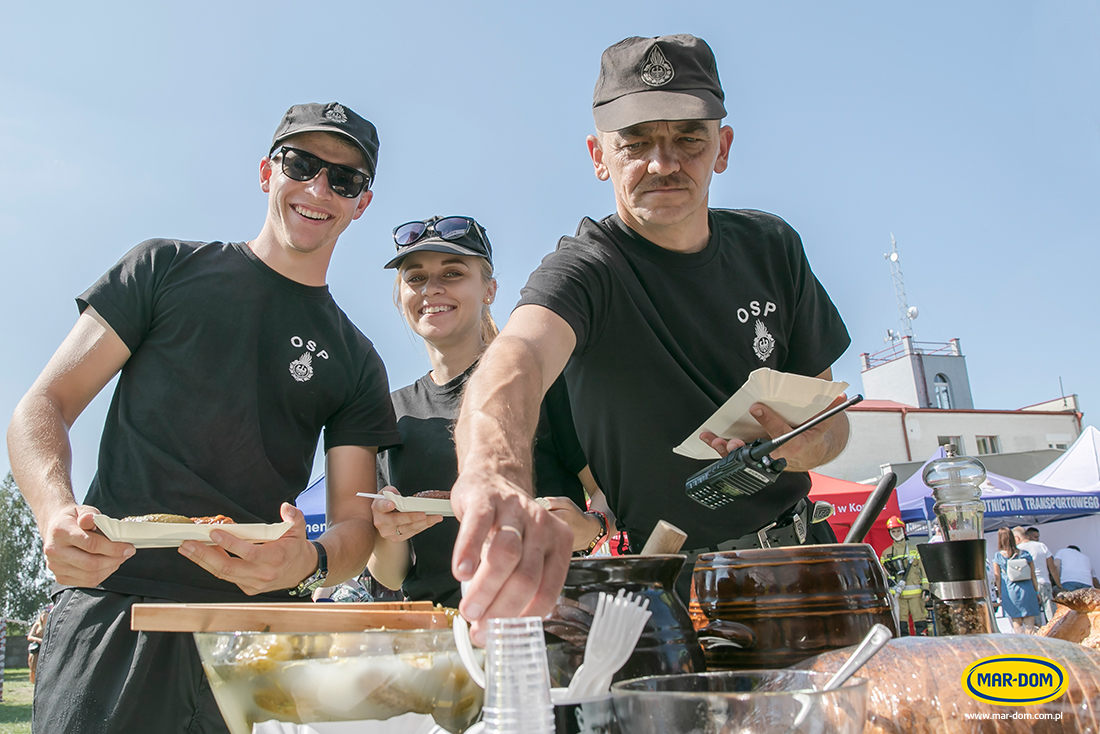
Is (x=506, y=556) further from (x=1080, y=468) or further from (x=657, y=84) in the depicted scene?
(x=1080, y=468)

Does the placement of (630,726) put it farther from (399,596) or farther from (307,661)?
(399,596)

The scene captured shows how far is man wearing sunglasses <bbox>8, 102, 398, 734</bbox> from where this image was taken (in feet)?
6.45

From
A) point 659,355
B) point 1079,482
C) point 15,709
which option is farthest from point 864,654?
point 1079,482

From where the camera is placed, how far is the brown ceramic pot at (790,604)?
85 centimetres

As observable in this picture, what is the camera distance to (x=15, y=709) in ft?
36.0

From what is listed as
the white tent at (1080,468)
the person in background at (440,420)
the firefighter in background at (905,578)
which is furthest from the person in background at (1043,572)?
the person in background at (440,420)

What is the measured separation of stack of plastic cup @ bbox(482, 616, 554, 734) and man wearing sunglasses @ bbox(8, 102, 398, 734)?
1.38 metres

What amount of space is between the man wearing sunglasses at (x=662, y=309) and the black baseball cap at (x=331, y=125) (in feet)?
3.20

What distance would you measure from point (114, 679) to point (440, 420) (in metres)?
1.31

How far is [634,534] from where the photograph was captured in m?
1.98

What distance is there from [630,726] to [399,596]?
360 cm

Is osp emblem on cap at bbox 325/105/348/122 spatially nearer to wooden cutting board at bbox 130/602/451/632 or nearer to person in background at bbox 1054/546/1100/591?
wooden cutting board at bbox 130/602/451/632

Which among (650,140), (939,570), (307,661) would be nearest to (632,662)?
(307,661)

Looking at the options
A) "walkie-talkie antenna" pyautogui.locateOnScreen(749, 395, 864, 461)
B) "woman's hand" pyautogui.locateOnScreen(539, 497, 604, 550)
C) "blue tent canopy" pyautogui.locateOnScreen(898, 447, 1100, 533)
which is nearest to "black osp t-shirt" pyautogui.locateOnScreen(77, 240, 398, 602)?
"woman's hand" pyautogui.locateOnScreen(539, 497, 604, 550)
